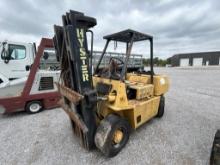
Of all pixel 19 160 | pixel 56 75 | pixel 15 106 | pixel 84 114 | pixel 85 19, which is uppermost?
pixel 85 19

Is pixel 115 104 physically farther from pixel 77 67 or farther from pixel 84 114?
pixel 77 67

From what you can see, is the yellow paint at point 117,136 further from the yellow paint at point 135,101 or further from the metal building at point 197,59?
the metal building at point 197,59

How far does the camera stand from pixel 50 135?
3.44 metres

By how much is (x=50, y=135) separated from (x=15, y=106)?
6.38 feet

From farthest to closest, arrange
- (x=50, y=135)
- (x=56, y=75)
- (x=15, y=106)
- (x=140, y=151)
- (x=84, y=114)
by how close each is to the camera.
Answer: (x=56, y=75) → (x=15, y=106) → (x=50, y=135) → (x=140, y=151) → (x=84, y=114)

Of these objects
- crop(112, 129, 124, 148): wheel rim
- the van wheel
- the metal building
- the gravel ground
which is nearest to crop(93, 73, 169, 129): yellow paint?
crop(112, 129, 124, 148): wheel rim

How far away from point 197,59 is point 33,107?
6420cm

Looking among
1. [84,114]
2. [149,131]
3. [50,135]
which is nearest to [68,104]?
[84,114]

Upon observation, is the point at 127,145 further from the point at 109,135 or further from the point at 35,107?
the point at 35,107

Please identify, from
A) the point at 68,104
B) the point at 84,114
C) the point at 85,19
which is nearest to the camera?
the point at 85,19

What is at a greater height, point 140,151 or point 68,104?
point 68,104

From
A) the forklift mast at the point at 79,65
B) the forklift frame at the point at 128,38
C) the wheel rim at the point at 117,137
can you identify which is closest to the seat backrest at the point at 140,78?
the forklift frame at the point at 128,38

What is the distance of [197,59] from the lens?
55.9 meters

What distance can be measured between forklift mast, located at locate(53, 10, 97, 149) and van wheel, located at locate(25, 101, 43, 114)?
265cm
